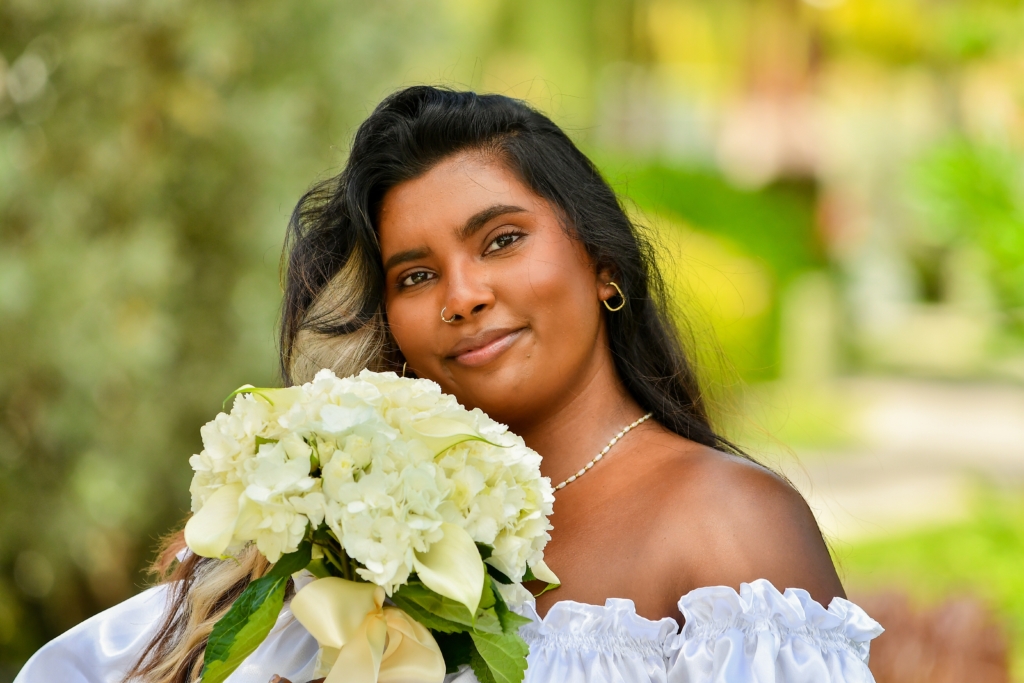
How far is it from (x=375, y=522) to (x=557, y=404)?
2.79 ft

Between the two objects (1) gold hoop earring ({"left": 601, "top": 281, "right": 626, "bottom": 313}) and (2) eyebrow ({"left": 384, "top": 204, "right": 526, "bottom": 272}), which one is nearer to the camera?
(2) eyebrow ({"left": 384, "top": 204, "right": 526, "bottom": 272})

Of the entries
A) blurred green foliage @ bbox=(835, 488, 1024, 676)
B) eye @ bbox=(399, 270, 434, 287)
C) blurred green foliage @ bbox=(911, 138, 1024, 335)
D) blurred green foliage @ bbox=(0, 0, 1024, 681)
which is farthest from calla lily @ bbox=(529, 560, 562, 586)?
blurred green foliage @ bbox=(911, 138, 1024, 335)

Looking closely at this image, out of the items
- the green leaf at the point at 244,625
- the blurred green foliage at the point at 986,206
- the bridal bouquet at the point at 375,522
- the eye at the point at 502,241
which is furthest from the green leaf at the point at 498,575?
the blurred green foliage at the point at 986,206

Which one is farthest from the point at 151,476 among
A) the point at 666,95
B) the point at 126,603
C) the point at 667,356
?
the point at 666,95

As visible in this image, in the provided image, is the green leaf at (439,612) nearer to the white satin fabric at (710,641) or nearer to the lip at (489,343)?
the white satin fabric at (710,641)

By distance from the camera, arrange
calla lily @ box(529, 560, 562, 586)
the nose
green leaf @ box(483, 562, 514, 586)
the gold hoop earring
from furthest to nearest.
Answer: the gold hoop earring → the nose → calla lily @ box(529, 560, 562, 586) → green leaf @ box(483, 562, 514, 586)

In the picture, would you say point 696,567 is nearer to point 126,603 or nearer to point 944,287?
point 126,603

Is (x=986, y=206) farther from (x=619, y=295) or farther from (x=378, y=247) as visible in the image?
(x=378, y=247)

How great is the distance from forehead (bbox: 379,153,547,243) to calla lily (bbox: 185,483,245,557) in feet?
2.73

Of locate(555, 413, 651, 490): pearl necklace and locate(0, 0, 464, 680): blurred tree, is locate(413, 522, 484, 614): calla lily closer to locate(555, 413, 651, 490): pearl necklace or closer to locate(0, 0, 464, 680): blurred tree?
locate(555, 413, 651, 490): pearl necklace

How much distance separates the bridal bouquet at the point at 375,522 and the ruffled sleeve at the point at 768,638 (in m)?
0.31

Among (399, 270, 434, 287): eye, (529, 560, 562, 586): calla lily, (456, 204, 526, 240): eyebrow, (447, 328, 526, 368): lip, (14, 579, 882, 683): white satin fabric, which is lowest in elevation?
(14, 579, 882, 683): white satin fabric

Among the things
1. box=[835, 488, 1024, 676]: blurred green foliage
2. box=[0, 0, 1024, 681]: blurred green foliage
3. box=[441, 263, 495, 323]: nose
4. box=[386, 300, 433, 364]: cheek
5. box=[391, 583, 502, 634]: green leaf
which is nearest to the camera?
box=[391, 583, 502, 634]: green leaf

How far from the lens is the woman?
1953mm
